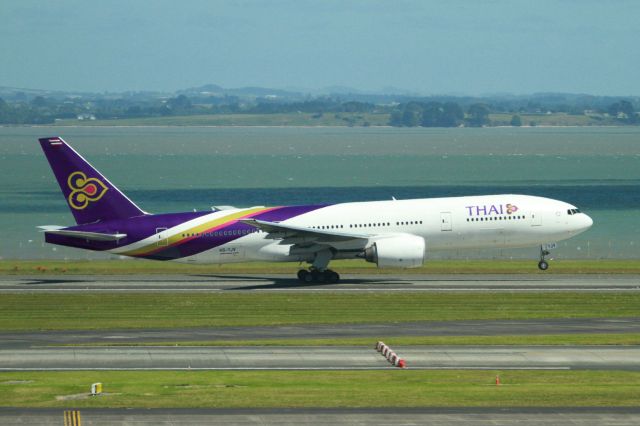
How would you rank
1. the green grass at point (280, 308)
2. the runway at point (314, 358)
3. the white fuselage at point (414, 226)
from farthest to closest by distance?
the white fuselage at point (414, 226)
the green grass at point (280, 308)
the runway at point (314, 358)

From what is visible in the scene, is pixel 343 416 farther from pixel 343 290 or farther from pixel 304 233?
pixel 304 233

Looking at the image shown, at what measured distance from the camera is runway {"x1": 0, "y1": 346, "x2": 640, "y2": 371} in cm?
3969

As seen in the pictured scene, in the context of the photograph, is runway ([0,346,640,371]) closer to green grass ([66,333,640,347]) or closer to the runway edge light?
green grass ([66,333,640,347])

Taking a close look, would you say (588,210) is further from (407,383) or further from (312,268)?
(407,383)

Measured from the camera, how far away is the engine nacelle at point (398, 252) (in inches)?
2581

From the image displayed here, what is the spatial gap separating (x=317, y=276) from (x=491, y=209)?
35.9 ft

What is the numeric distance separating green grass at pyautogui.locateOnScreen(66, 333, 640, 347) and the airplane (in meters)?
20.2

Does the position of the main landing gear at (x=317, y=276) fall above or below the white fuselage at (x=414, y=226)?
below

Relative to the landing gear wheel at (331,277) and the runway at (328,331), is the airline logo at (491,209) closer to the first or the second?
the landing gear wheel at (331,277)

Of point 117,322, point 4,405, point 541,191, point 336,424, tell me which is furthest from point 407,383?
point 541,191

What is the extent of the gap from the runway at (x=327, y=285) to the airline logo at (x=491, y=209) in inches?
154

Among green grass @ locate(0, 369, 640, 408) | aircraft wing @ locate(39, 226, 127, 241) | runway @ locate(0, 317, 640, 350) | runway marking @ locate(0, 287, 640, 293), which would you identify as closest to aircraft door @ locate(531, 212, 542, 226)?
runway marking @ locate(0, 287, 640, 293)

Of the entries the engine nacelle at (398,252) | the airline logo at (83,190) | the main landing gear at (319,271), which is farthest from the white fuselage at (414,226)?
the airline logo at (83,190)

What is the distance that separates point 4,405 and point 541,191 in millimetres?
141867
